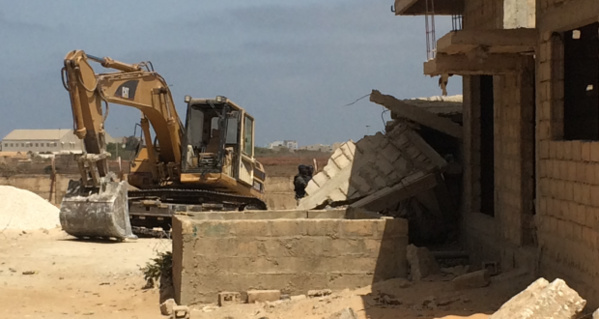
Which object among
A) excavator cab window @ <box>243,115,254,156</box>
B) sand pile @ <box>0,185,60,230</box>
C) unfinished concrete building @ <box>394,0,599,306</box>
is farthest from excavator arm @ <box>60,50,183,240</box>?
unfinished concrete building @ <box>394,0,599,306</box>

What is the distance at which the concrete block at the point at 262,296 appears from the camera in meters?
10.1

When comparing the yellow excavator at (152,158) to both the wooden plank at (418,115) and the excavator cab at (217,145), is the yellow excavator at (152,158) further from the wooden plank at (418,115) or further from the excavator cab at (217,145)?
the wooden plank at (418,115)

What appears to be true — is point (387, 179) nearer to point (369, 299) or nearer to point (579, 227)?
point (369, 299)

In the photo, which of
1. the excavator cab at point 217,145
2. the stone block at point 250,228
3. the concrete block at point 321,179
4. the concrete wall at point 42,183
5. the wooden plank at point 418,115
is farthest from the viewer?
the concrete wall at point 42,183

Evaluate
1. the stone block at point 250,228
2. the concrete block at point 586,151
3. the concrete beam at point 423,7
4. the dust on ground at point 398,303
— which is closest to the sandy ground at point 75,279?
the dust on ground at point 398,303

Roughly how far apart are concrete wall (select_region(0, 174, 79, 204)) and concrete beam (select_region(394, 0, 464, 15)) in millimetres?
16009

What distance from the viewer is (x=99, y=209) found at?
1580cm

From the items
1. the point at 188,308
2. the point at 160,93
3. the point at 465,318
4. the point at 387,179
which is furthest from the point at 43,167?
the point at 465,318

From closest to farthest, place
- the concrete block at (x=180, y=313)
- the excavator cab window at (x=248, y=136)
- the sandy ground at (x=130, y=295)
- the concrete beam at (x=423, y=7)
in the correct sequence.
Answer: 1. the sandy ground at (x=130, y=295)
2. the concrete block at (x=180, y=313)
3. the concrete beam at (x=423, y=7)
4. the excavator cab window at (x=248, y=136)

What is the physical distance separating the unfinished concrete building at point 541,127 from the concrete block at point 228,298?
334 centimetres

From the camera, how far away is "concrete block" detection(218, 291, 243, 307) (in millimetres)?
10055

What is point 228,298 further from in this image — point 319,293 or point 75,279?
point 75,279

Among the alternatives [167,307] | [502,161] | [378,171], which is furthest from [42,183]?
[502,161]

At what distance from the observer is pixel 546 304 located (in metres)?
6.83
